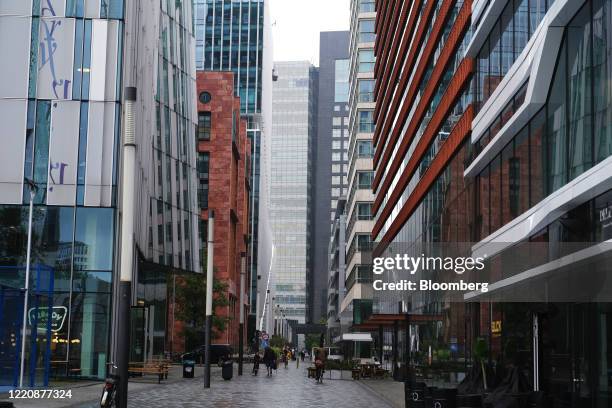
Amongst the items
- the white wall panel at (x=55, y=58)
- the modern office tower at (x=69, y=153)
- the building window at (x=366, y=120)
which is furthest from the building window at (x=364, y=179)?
the white wall panel at (x=55, y=58)

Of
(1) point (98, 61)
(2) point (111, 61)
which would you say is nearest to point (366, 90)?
(2) point (111, 61)

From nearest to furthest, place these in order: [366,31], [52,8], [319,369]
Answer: [52,8] → [319,369] → [366,31]

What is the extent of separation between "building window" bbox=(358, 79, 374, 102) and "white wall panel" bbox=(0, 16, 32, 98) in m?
55.1

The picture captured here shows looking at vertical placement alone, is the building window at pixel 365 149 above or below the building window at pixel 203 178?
above

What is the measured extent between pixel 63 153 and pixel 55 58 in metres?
4.00

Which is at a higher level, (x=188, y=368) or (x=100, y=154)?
(x=100, y=154)

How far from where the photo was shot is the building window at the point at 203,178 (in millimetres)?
88562

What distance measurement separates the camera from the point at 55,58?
121 ft

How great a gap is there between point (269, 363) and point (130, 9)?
2267 cm

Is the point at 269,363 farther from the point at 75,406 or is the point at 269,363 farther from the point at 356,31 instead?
the point at 356,31

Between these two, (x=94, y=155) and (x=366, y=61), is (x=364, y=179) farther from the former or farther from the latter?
(x=94, y=155)

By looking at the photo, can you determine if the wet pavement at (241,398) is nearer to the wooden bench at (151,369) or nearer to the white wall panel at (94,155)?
the wooden bench at (151,369)

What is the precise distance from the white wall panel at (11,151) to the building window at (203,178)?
5169 cm

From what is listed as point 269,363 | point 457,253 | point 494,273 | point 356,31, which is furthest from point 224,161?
point 494,273
